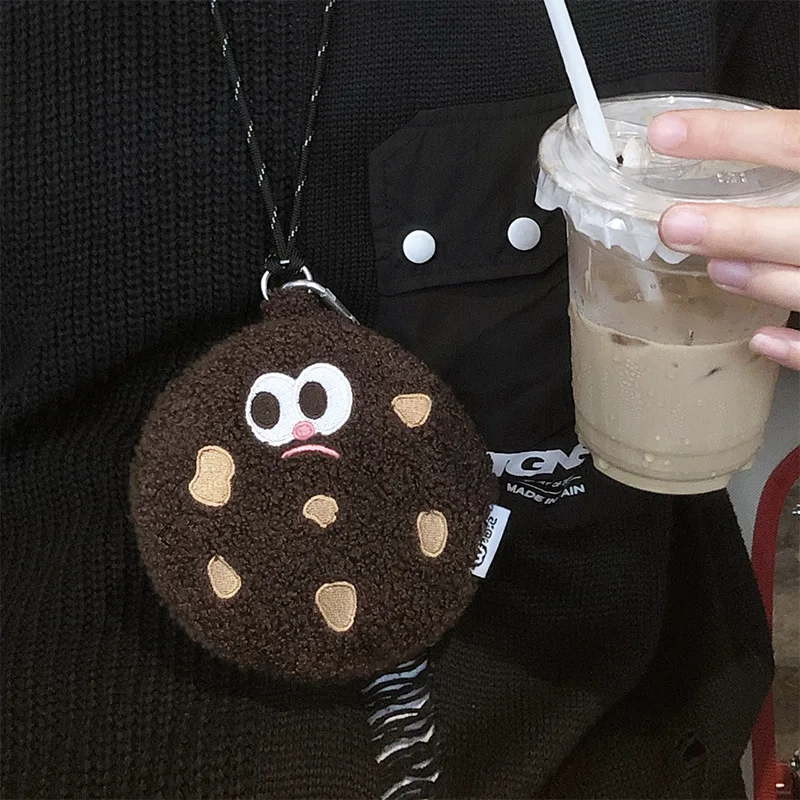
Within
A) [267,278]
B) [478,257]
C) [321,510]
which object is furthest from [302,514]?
[478,257]

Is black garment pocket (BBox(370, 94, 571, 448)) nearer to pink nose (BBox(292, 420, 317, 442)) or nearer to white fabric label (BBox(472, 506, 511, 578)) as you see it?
white fabric label (BBox(472, 506, 511, 578))

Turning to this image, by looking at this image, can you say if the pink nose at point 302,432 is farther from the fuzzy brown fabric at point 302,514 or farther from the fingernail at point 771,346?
the fingernail at point 771,346

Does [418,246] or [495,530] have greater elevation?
[418,246]

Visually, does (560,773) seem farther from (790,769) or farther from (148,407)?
(148,407)

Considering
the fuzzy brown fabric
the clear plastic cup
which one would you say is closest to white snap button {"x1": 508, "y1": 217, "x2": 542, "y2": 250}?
the clear plastic cup

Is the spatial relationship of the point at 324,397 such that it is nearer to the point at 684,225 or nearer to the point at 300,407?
the point at 300,407

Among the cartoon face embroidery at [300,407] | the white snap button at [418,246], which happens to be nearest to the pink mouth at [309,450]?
the cartoon face embroidery at [300,407]
